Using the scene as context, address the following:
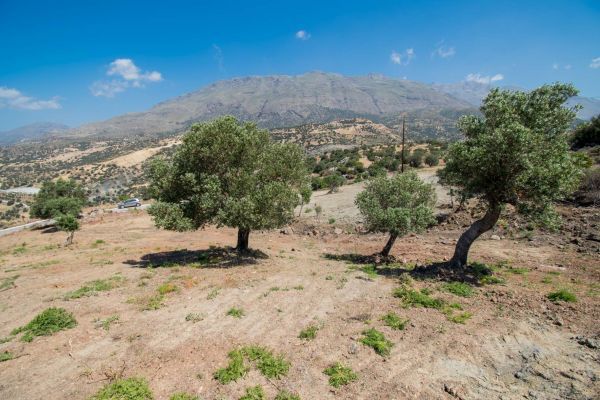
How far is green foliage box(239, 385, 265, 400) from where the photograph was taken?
877 centimetres

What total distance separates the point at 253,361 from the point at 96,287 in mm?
10445

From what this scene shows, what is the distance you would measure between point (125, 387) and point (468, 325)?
37.3 feet

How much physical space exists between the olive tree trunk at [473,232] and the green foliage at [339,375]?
12.1 meters

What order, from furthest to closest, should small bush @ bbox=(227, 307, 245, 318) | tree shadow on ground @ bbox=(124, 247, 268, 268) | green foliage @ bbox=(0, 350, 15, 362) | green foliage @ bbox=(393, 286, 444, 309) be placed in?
tree shadow on ground @ bbox=(124, 247, 268, 268) < green foliage @ bbox=(393, 286, 444, 309) < small bush @ bbox=(227, 307, 245, 318) < green foliage @ bbox=(0, 350, 15, 362)

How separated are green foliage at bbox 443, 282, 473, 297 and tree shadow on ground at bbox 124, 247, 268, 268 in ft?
38.6

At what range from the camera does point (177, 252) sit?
26797 millimetres

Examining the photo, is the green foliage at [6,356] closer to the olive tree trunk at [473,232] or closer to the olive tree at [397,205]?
the olive tree at [397,205]

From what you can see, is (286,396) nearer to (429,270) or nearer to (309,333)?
(309,333)

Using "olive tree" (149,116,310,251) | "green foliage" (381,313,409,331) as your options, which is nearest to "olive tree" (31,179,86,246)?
"olive tree" (149,116,310,251)

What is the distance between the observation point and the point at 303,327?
1245 centimetres

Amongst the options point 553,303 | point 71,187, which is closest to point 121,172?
point 71,187

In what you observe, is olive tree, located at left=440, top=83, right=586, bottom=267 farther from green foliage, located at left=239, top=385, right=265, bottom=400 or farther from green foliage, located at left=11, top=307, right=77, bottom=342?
green foliage, located at left=11, top=307, right=77, bottom=342

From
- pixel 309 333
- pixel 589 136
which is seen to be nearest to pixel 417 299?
pixel 309 333

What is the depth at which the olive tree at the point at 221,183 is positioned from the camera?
2014cm
